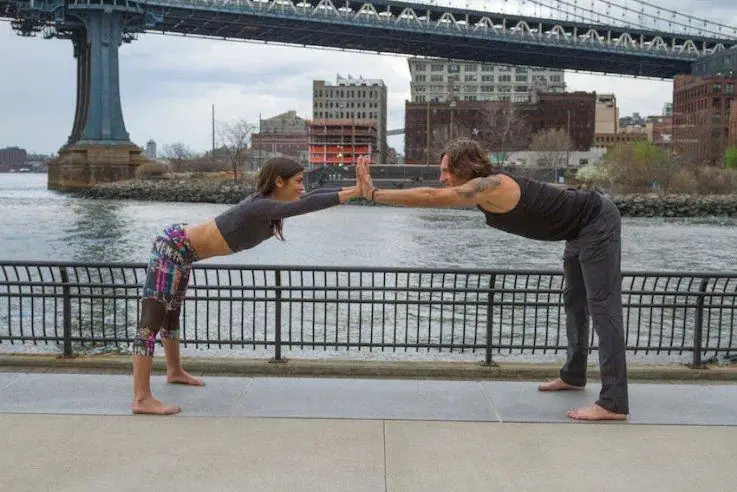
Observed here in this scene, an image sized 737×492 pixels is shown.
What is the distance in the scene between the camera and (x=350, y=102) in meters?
172

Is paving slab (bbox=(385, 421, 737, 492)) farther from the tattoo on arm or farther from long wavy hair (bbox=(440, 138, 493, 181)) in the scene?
long wavy hair (bbox=(440, 138, 493, 181))

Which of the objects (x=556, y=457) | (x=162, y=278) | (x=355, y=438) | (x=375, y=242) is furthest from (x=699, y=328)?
(x=375, y=242)

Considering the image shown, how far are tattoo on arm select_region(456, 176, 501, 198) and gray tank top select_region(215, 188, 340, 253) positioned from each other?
2.40 feet

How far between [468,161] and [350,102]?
555 ft

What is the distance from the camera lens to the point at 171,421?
205 inches

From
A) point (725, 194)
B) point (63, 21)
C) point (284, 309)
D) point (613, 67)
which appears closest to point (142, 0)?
point (63, 21)

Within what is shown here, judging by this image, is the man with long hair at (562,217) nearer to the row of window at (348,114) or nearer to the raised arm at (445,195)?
the raised arm at (445,195)

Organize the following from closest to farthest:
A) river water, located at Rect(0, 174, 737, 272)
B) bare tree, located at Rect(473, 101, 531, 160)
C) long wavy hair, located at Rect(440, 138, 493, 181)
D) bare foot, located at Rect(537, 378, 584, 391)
Result: long wavy hair, located at Rect(440, 138, 493, 181) < bare foot, located at Rect(537, 378, 584, 391) < river water, located at Rect(0, 174, 737, 272) < bare tree, located at Rect(473, 101, 531, 160)

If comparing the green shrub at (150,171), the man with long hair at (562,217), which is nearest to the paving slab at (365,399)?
the man with long hair at (562,217)

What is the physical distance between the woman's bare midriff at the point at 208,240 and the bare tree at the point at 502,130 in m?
115

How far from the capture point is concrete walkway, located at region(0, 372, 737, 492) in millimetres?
4293

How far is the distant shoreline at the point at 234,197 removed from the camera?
5538cm

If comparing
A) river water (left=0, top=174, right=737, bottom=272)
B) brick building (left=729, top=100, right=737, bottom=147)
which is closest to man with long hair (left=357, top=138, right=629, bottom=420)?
river water (left=0, top=174, right=737, bottom=272)

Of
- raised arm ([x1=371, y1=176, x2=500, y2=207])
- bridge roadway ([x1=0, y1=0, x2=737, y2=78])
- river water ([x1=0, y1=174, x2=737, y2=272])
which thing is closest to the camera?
raised arm ([x1=371, y1=176, x2=500, y2=207])
